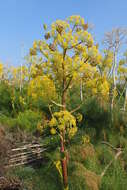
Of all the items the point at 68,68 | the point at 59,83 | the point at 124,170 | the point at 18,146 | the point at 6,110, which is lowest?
the point at 124,170

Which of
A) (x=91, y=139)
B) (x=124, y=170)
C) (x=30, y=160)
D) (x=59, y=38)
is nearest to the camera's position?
(x=59, y=38)

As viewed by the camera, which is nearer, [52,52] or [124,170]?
[52,52]

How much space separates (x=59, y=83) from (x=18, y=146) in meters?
2.10

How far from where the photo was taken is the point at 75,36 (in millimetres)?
2662

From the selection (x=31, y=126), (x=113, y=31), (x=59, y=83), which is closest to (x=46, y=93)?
(x=59, y=83)

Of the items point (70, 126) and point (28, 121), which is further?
point (28, 121)

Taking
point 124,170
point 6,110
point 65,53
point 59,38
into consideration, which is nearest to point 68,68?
point 65,53

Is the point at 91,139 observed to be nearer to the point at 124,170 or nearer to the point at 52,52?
the point at 124,170

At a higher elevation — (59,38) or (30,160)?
(59,38)

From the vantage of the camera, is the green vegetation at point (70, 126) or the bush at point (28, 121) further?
the bush at point (28, 121)

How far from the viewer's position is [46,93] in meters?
2.81

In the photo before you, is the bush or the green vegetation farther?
the bush

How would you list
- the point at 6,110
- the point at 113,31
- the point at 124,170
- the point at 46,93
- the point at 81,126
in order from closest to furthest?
1. the point at 46,93
2. the point at 124,170
3. the point at 81,126
4. the point at 113,31
5. the point at 6,110

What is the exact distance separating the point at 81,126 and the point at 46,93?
8.36ft
